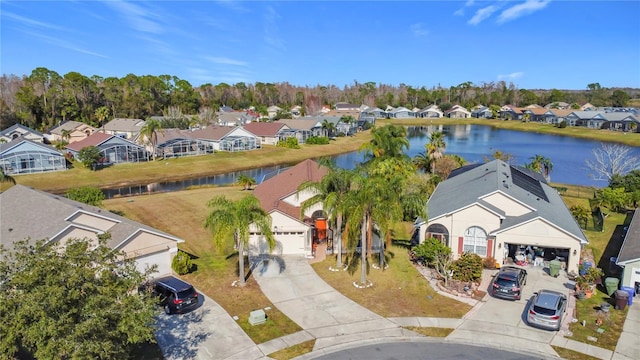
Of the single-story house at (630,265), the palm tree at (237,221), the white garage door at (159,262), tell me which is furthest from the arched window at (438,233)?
the white garage door at (159,262)

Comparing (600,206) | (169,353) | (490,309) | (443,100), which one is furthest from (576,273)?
(443,100)

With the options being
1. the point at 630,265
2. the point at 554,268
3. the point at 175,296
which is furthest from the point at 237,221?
the point at 630,265

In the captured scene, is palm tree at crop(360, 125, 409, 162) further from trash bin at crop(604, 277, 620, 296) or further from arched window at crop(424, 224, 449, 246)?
trash bin at crop(604, 277, 620, 296)

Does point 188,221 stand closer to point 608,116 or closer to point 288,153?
point 288,153

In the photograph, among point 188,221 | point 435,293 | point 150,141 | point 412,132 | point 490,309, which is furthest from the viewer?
point 412,132

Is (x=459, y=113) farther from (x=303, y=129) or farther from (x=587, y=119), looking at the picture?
(x=303, y=129)
